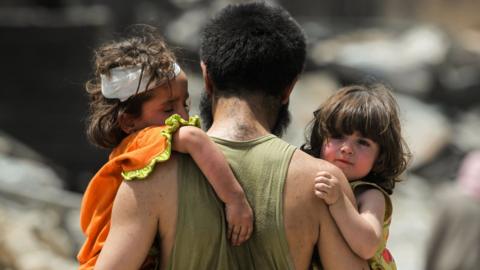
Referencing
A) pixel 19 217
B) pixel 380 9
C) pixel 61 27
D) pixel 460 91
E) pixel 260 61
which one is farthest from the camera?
pixel 380 9

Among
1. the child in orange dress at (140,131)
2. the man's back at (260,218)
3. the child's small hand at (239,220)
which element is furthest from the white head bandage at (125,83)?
the child's small hand at (239,220)

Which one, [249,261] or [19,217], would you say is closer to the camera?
[249,261]

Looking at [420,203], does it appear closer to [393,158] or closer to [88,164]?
[88,164]

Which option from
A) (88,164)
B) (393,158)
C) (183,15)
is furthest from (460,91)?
(393,158)

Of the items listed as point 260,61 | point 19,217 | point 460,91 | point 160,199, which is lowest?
point 460,91

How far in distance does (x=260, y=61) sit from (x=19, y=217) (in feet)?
22.3

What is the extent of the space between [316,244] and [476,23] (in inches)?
711

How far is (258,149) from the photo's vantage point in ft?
9.93

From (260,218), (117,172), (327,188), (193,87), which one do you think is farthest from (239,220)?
(193,87)

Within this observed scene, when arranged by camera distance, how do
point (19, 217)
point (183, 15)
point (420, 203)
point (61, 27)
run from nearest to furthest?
point (19, 217) → point (420, 203) → point (61, 27) → point (183, 15)

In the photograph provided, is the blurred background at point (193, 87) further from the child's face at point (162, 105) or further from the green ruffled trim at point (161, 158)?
the green ruffled trim at point (161, 158)

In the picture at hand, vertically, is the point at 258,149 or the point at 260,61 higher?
the point at 260,61

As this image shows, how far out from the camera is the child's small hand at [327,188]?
294cm

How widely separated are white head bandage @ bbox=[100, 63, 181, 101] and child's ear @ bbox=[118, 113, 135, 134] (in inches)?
2.8
